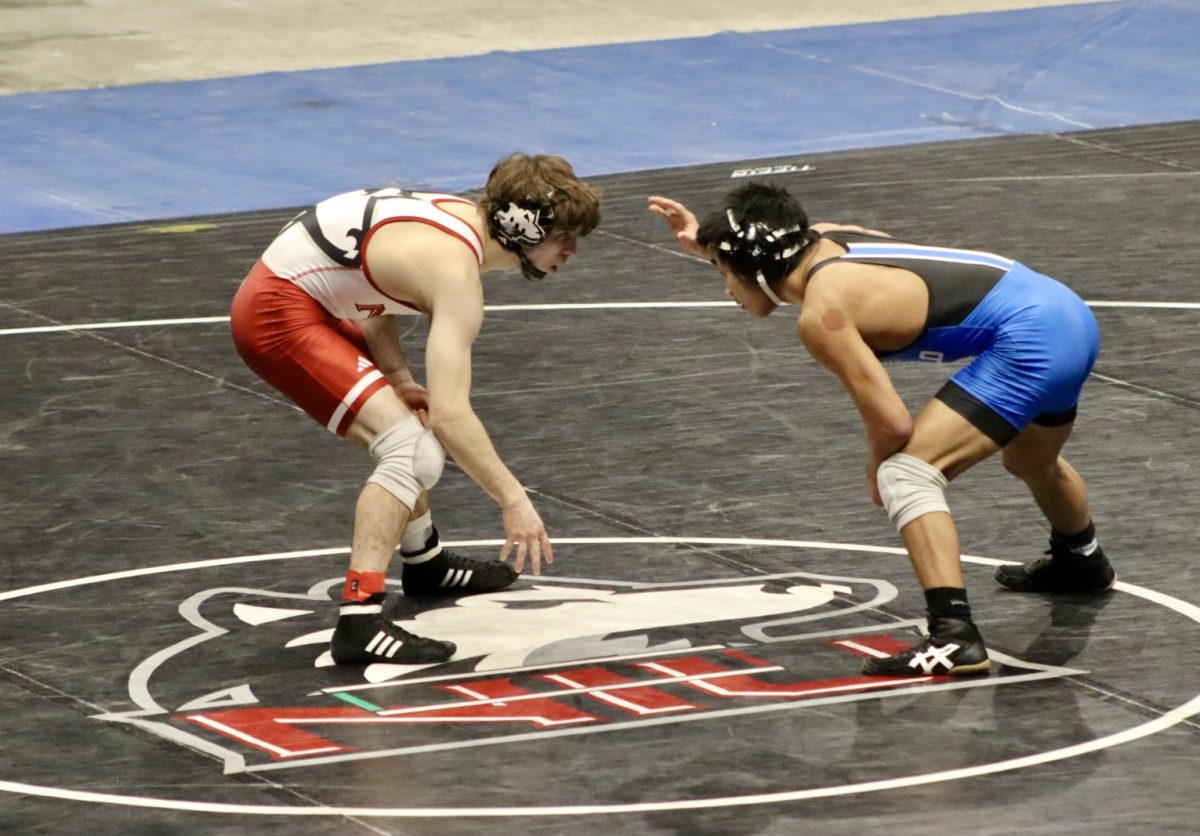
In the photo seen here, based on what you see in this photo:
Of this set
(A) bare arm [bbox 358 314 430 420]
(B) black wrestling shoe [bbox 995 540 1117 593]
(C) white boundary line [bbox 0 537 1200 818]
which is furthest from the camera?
(A) bare arm [bbox 358 314 430 420]

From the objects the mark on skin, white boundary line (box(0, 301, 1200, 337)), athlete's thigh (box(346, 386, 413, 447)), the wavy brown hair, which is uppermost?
the wavy brown hair

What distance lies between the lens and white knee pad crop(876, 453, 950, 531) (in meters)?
5.85

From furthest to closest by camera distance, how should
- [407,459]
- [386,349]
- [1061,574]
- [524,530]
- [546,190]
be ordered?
[386,349]
[1061,574]
[407,459]
[546,190]
[524,530]

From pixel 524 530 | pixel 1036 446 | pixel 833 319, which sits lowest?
pixel 524 530

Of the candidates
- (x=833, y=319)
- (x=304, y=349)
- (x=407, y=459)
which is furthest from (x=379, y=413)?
(x=833, y=319)

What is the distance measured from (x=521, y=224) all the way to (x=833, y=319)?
886mm

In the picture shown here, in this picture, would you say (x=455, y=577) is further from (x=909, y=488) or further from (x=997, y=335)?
(x=997, y=335)

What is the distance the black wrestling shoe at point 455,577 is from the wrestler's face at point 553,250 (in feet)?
3.35

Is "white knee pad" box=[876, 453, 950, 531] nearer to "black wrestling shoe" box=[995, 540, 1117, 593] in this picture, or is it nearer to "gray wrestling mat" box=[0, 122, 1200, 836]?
"gray wrestling mat" box=[0, 122, 1200, 836]

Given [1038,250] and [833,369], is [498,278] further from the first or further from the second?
[833,369]

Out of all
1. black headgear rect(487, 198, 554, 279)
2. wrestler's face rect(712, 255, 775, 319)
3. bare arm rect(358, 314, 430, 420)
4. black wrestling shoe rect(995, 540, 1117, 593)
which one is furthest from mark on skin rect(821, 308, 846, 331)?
bare arm rect(358, 314, 430, 420)

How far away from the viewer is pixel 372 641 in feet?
19.7

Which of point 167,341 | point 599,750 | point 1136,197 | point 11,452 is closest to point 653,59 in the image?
point 1136,197

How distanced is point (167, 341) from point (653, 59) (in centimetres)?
706
